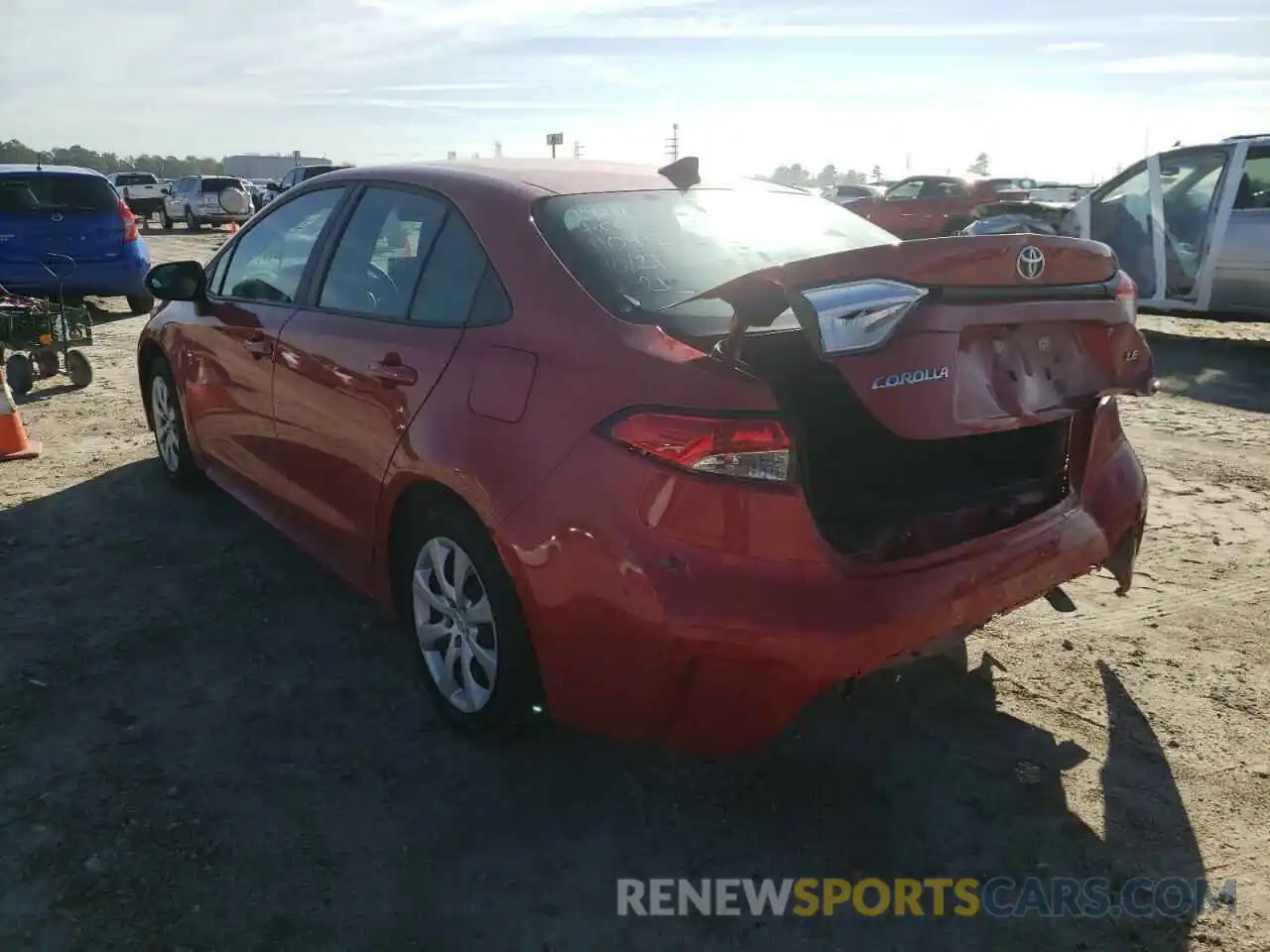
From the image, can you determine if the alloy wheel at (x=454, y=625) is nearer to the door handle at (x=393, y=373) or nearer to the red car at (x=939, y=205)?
the door handle at (x=393, y=373)

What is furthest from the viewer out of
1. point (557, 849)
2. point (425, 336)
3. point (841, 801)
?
point (425, 336)

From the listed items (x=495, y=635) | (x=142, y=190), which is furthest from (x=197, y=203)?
(x=495, y=635)

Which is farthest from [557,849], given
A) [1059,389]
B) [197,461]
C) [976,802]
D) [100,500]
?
[100,500]

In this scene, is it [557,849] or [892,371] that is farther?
[557,849]

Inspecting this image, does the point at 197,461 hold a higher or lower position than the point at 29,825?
higher

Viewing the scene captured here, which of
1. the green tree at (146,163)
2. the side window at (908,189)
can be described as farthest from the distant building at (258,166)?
the side window at (908,189)

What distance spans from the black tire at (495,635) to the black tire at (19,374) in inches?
231

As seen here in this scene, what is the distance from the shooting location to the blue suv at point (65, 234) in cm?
1024

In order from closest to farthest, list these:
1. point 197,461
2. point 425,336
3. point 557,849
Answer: point 557,849
point 425,336
point 197,461

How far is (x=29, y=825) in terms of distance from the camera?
2.59 meters

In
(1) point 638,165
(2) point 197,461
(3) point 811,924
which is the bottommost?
(3) point 811,924

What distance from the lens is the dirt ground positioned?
2281 millimetres

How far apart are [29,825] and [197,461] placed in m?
2.49

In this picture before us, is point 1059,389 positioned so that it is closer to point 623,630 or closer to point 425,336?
point 623,630
